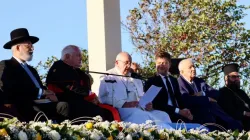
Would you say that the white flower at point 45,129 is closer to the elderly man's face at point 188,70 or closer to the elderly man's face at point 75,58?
the elderly man's face at point 75,58

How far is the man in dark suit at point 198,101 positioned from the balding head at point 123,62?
50.5 inches

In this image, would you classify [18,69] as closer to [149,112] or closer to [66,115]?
[66,115]

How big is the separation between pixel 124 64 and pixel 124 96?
45 centimetres

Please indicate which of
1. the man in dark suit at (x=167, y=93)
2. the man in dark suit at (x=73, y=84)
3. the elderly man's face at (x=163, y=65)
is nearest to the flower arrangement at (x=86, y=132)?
the man in dark suit at (x=73, y=84)

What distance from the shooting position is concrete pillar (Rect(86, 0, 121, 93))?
433 inches

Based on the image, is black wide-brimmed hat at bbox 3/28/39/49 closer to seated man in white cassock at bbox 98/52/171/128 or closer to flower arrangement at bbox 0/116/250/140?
seated man in white cassock at bbox 98/52/171/128

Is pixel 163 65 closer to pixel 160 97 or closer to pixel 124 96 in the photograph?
pixel 160 97

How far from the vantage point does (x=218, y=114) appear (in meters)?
11.4

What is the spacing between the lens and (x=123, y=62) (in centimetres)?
1000

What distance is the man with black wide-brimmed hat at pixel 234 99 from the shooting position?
39.3ft

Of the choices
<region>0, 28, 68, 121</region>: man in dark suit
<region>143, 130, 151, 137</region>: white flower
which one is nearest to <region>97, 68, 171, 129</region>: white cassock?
<region>0, 28, 68, 121</region>: man in dark suit

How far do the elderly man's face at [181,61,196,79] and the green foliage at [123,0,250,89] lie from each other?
445 centimetres

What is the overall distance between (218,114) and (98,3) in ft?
8.38

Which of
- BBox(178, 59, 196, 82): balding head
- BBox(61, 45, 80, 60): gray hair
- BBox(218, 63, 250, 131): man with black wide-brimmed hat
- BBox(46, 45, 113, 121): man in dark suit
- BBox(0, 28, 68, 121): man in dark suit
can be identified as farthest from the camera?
BBox(218, 63, 250, 131): man with black wide-brimmed hat
